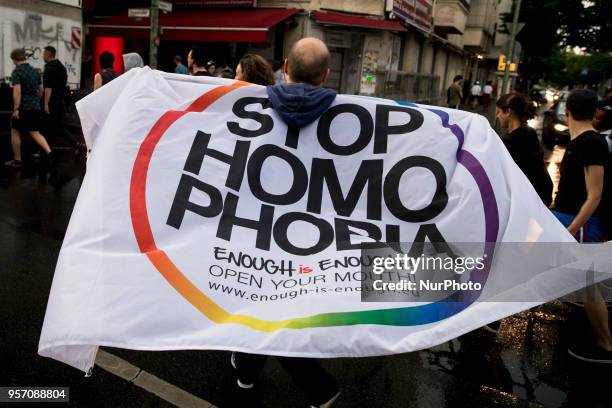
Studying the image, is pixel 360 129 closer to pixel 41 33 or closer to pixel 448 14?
pixel 41 33

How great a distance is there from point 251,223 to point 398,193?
0.76m

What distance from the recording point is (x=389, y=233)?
9.04 feet

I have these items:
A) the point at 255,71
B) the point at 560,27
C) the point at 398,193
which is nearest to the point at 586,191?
the point at 398,193

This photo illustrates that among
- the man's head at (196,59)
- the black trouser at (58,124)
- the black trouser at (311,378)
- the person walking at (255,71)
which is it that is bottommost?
the black trouser at (311,378)

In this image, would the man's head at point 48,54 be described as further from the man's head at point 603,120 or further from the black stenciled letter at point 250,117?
the man's head at point 603,120

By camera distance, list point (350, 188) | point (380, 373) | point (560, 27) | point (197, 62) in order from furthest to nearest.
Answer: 1. point (560, 27)
2. point (197, 62)
3. point (380, 373)
4. point (350, 188)

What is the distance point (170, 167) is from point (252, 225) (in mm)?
530

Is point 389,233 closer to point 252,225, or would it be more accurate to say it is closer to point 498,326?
point 252,225

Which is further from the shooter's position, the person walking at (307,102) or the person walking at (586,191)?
the person walking at (586,191)

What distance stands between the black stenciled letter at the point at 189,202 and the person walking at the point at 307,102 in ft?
1.77

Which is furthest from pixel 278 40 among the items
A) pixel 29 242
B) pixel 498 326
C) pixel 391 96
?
pixel 498 326

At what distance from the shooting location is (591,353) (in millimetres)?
3904

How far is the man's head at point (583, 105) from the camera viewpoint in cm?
376

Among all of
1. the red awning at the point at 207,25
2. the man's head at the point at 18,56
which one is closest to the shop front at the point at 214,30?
the red awning at the point at 207,25
